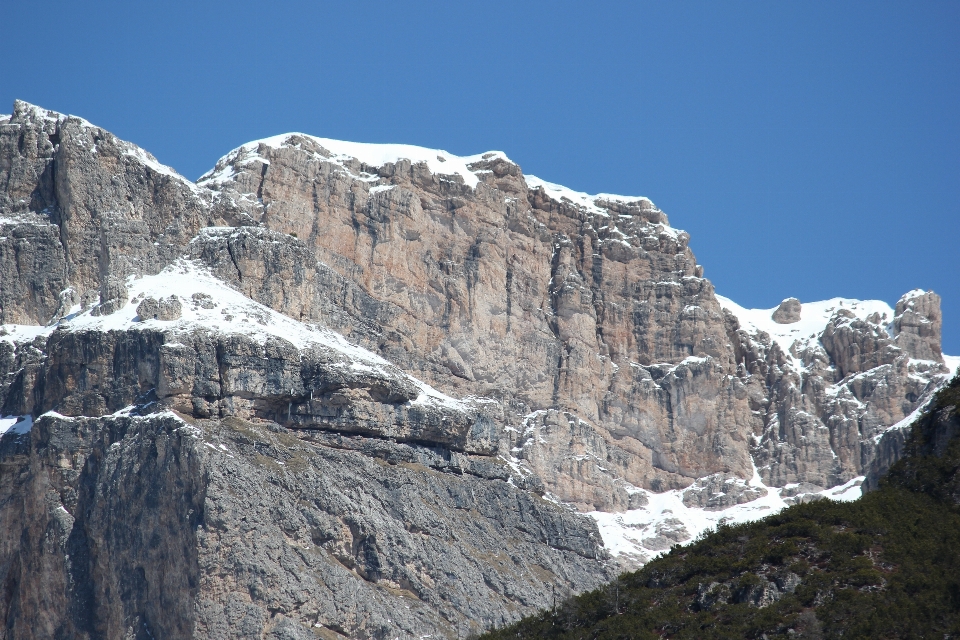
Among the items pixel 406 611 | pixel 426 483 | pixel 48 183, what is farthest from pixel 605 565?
pixel 48 183

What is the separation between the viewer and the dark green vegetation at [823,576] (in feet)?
232

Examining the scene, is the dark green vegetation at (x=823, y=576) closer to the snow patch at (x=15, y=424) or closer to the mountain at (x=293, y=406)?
the mountain at (x=293, y=406)

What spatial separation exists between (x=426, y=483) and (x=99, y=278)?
128ft

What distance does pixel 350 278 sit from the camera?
178 metres

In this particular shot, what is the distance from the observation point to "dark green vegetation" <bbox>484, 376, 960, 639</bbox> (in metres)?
70.6

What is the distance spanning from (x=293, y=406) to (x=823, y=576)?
82676 mm

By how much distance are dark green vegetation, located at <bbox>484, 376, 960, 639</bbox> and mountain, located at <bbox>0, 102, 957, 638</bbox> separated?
52.6 m

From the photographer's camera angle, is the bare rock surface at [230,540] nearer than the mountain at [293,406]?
Yes

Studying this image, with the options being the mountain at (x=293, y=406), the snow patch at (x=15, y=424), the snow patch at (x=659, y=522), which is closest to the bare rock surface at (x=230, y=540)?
the mountain at (x=293, y=406)

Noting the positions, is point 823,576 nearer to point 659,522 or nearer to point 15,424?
point 15,424

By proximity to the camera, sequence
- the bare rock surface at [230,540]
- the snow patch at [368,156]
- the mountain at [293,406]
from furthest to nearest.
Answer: the snow patch at [368,156] → the mountain at [293,406] → the bare rock surface at [230,540]

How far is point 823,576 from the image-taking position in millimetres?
74250

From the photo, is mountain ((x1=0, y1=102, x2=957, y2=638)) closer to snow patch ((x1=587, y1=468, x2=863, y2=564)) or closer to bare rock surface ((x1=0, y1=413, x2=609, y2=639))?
bare rock surface ((x1=0, y1=413, x2=609, y2=639))

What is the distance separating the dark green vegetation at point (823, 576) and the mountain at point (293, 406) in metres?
52.6
